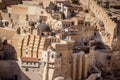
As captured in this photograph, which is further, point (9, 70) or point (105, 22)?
point (105, 22)

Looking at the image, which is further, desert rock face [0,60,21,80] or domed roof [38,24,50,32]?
domed roof [38,24,50,32]

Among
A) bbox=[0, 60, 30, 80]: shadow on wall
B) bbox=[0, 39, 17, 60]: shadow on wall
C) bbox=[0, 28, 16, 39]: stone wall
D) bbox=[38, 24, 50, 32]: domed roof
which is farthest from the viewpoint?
bbox=[0, 28, 16, 39]: stone wall

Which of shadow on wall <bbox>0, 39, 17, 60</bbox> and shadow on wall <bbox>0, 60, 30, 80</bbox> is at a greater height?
shadow on wall <bbox>0, 39, 17, 60</bbox>

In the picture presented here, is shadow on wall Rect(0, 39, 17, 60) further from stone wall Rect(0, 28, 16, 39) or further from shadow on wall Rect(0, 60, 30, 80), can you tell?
stone wall Rect(0, 28, 16, 39)

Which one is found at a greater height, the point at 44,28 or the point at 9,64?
the point at 44,28

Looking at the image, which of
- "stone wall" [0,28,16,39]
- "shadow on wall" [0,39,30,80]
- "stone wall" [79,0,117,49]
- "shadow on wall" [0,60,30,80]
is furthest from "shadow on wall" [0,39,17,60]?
"stone wall" [79,0,117,49]

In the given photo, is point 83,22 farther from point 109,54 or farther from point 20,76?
point 20,76

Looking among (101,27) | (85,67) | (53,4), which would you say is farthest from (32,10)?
(85,67)

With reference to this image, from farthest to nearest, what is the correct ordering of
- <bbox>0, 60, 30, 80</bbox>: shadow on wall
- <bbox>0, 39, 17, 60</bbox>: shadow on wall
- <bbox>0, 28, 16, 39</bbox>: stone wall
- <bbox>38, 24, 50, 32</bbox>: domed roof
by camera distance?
<bbox>0, 28, 16, 39</bbox>: stone wall, <bbox>38, 24, 50, 32</bbox>: domed roof, <bbox>0, 39, 17, 60</bbox>: shadow on wall, <bbox>0, 60, 30, 80</bbox>: shadow on wall

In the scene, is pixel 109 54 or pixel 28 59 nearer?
pixel 28 59

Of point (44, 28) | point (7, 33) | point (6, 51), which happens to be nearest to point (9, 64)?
point (6, 51)

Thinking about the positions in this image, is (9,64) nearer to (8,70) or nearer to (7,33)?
(8,70)
